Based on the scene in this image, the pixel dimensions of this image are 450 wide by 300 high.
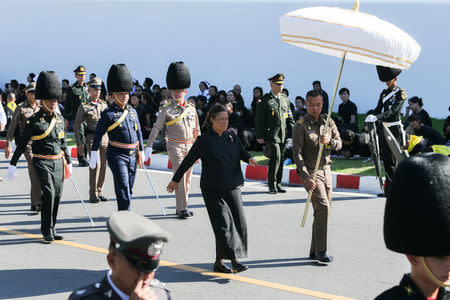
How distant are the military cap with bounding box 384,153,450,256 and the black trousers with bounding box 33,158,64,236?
597cm

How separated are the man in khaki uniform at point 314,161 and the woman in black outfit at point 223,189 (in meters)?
0.71

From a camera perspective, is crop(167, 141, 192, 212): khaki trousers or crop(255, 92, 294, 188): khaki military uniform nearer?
crop(167, 141, 192, 212): khaki trousers

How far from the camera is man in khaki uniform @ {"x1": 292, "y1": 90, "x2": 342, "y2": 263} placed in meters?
7.59

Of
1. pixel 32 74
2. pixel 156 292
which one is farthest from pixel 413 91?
pixel 156 292

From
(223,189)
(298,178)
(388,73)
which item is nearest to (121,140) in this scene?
(223,189)

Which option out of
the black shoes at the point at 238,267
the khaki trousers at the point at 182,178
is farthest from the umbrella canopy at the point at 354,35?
the khaki trousers at the point at 182,178

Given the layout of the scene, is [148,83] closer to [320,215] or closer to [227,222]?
[320,215]

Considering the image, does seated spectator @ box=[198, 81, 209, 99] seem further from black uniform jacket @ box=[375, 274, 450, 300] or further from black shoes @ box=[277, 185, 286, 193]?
black uniform jacket @ box=[375, 274, 450, 300]

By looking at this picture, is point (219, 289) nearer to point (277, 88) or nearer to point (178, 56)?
point (277, 88)

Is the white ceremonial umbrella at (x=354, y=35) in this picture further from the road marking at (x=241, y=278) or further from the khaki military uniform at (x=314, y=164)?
the road marking at (x=241, y=278)

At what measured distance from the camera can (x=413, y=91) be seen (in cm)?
1619

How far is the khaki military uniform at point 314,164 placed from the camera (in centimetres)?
760

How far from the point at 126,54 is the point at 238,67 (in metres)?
3.79

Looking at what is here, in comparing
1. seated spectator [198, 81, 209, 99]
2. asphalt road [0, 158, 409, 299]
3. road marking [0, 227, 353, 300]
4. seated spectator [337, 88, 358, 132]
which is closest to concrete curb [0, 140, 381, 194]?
asphalt road [0, 158, 409, 299]
